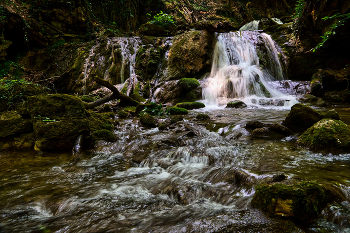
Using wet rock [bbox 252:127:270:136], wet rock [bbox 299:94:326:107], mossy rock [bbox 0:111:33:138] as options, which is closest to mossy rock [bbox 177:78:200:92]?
wet rock [bbox 299:94:326:107]

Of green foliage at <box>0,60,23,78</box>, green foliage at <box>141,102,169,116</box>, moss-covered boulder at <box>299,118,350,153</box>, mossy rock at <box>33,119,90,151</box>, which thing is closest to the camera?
moss-covered boulder at <box>299,118,350,153</box>

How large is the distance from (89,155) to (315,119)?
5496 mm

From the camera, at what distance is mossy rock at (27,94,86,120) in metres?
4.84

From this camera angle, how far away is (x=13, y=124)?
15.8 ft

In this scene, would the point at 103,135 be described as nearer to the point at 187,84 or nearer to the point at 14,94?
the point at 14,94

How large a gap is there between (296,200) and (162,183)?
5.99 ft

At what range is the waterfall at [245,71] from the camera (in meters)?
11.5

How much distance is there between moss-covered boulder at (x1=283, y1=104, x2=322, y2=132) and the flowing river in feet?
1.96

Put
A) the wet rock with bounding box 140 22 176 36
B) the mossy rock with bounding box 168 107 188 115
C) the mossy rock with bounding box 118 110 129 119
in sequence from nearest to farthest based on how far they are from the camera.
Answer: the mossy rock with bounding box 118 110 129 119, the mossy rock with bounding box 168 107 188 115, the wet rock with bounding box 140 22 176 36

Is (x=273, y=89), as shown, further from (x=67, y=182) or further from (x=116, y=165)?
(x=67, y=182)

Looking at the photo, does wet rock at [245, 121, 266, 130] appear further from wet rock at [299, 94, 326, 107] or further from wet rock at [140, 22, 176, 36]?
wet rock at [140, 22, 176, 36]

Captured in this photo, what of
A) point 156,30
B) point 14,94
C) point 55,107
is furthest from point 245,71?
point 14,94

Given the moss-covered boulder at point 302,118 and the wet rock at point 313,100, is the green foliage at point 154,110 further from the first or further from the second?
the wet rock at point 313,100

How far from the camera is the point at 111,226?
204 centimetres
